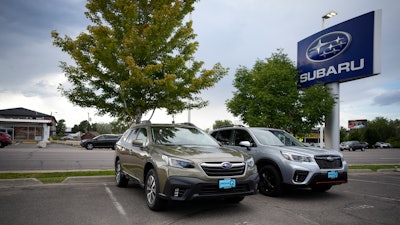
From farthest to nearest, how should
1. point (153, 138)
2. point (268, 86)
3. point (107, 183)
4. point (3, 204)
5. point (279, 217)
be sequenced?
point (268, 86)
point (107, 183)
point (153, 138)
point (3, 204)
point (279, 217)

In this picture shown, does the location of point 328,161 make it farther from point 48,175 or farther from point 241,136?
point 48,175

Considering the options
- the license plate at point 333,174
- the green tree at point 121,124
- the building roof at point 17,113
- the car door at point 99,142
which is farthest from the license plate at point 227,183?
the building roof at point 17,113

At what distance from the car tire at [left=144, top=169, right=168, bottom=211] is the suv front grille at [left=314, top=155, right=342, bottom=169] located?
3673 mm

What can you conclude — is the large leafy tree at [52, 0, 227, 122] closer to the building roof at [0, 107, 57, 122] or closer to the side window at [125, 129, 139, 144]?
the side window at [125, 129, 139, 144]

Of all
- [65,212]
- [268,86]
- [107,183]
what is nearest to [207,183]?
[65,212]

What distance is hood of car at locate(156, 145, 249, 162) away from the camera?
5.02m

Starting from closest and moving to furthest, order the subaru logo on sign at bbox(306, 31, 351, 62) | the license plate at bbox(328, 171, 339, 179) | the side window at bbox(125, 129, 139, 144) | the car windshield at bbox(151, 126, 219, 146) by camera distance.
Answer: the car windshield at bbox(151, 126, 219, 146) < the license plate at bbox(328, 171, 339, 179) < the side window at bbox(125, 129, 139, 144) < the subaru logo on sign at bbox(306, 31, 351, 62)

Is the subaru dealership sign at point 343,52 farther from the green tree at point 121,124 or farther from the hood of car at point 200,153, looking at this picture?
the hood of car at point 200,153

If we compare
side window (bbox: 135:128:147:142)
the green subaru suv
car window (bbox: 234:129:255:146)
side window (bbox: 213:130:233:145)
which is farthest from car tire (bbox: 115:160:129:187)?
car window (bbox: 234:129:255:146)

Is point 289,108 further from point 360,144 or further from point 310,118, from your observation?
point 360,144

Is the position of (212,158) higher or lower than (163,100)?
lower

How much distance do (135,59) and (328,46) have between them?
10316mm

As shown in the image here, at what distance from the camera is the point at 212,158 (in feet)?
16.5

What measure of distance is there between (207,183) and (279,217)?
4.91 feet
